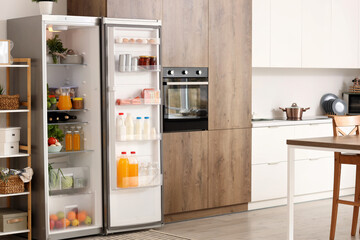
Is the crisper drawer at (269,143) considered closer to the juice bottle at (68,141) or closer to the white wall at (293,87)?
the white wall at (293,87)

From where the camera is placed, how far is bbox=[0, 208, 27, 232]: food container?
183 inches

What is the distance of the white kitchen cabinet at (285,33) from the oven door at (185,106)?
3.45ft

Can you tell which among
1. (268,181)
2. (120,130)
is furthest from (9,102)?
(268,181)

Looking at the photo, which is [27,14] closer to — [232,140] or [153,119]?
[153,119]

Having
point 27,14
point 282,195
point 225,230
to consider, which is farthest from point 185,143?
point 27,14

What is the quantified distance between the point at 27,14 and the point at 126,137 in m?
1.31

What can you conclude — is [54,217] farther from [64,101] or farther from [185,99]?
[185,99]

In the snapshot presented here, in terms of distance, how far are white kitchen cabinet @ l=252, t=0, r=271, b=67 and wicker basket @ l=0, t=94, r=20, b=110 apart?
240cm

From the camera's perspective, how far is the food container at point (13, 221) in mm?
4648

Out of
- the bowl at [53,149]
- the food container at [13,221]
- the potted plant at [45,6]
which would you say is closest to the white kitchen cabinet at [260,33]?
the potted plant at [45,6]

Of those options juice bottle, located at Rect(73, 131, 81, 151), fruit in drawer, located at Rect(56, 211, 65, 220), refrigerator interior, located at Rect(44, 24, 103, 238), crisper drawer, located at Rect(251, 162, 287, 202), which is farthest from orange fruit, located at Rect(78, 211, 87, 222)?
crisper drawer, located at Rect(251, 162, 287, 202)

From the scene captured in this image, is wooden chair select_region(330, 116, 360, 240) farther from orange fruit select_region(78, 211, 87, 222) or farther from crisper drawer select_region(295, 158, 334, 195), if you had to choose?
orange fruit select_region(78, 211, 87, 222)

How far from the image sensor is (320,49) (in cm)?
661

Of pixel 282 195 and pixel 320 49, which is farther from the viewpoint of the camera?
pixel 320 49
